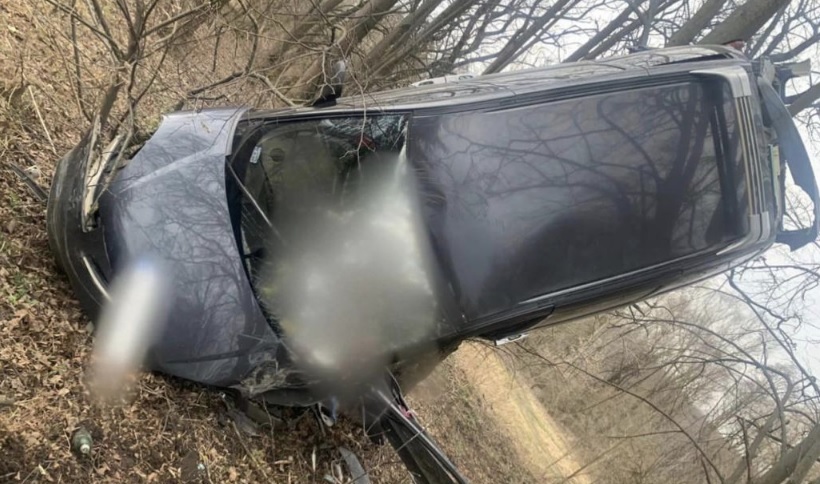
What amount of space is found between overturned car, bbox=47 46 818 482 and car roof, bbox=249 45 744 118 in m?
0.04

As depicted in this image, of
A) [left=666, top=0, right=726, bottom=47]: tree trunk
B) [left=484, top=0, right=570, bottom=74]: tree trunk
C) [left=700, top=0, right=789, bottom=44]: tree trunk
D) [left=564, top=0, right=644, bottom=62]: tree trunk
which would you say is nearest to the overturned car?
[left=700, top=0, right=789, bottom=44]: tree trunk

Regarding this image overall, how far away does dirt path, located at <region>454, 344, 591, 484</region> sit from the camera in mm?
9195

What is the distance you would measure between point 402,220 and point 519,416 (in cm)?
886

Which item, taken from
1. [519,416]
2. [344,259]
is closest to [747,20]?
[344,259]

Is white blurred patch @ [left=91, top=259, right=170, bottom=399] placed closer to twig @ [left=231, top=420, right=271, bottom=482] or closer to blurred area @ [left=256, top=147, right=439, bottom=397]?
blurred area @ [left=256, top=147, right=439, bottom=397]

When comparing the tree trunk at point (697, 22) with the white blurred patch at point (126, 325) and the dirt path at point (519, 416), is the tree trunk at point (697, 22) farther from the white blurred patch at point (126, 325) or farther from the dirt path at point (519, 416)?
the white blurred patch at point (126, 325)

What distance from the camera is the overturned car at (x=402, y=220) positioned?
2.85 meters

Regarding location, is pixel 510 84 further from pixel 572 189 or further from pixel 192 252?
pixel 192 252

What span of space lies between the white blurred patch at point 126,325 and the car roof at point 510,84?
1.05 m

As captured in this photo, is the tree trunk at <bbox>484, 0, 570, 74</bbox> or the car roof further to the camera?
the tree trunk at <bbox>484, 0, 570, 74</bbox>

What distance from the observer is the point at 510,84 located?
11.6 ft

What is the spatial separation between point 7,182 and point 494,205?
233 centimetres

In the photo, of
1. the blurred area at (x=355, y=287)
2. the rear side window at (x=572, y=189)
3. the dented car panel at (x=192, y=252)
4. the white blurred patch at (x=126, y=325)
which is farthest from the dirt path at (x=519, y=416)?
the white blurred patch at (x=126, y=325)

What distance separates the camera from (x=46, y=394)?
99.6 inches
